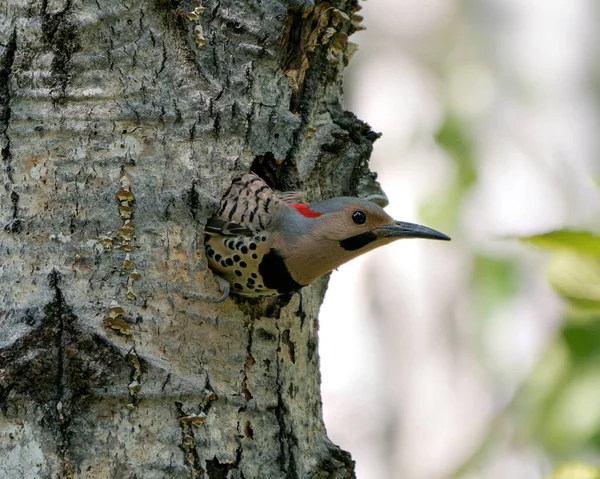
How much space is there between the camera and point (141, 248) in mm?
2676

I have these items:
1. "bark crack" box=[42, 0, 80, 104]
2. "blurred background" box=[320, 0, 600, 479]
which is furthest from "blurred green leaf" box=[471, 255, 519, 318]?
"bark crack" box=[42, 0, 80, 104]

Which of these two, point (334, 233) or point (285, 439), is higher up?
point (334, 233)

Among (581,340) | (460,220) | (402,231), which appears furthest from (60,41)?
(460,220)

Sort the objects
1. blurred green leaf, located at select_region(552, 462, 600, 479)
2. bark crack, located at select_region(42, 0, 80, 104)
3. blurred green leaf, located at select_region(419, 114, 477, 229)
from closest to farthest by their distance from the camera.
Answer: blurred green leaf, located at select_region(552, 462, 600, 479) < bark crack, located at select_region(42, 0, 80, 104) < blurred green leaf, located at select_region(419, 114, 477, 229)

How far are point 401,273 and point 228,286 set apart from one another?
651 centimetres

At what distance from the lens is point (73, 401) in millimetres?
2447

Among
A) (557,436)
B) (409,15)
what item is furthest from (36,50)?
(409,15)

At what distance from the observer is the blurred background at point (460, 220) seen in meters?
7.55

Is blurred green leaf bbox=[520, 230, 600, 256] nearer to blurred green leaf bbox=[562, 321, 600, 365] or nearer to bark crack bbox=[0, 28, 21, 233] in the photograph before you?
blurred green leaf bbox=[562, 321, 600, 365]

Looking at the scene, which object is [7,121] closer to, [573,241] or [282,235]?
[282,235]

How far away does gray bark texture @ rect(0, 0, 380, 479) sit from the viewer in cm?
246

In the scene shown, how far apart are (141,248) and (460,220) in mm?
5809

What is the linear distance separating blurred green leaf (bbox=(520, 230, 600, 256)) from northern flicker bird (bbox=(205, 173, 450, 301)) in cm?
105

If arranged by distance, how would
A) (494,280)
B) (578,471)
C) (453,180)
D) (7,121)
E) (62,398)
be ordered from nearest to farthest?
(578,471) → (62,398) → (7,121) → (494,280) → (453,180)
